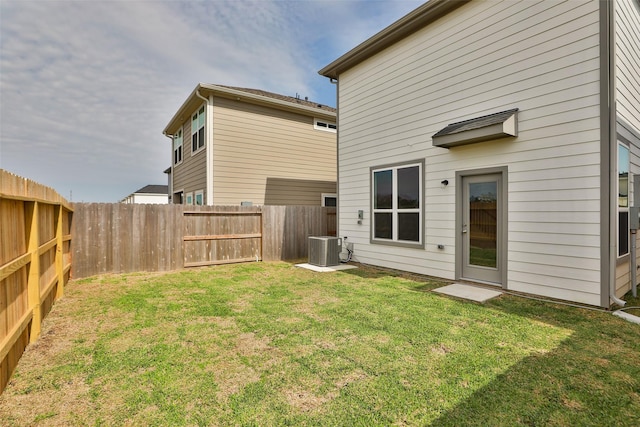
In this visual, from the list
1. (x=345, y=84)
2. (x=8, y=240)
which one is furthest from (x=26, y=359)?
(x=345, y=84)

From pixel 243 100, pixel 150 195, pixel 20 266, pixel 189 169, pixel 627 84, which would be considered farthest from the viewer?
pixel 150 195

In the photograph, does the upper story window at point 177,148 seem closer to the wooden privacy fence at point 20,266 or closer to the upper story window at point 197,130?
the upper story window at point 197,130

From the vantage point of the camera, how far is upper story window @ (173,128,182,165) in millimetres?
14211

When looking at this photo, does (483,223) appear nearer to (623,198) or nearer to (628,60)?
(623,198)

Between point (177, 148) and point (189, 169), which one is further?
point (177, 148)

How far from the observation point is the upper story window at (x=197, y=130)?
36.8 ft

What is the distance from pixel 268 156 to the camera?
11484 millimetres

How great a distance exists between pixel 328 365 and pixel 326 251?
5.15 m

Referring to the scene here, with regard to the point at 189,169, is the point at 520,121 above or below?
below

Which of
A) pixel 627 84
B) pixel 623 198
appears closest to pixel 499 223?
pixel 623 198

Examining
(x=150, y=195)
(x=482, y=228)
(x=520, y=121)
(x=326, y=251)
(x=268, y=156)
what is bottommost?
(x=326, y=251)

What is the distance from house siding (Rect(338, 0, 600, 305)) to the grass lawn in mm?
876

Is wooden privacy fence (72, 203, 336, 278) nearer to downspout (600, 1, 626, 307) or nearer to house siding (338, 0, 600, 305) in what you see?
house siding (338, 0, 600, 305)

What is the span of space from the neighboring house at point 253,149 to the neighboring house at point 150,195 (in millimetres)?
26322
